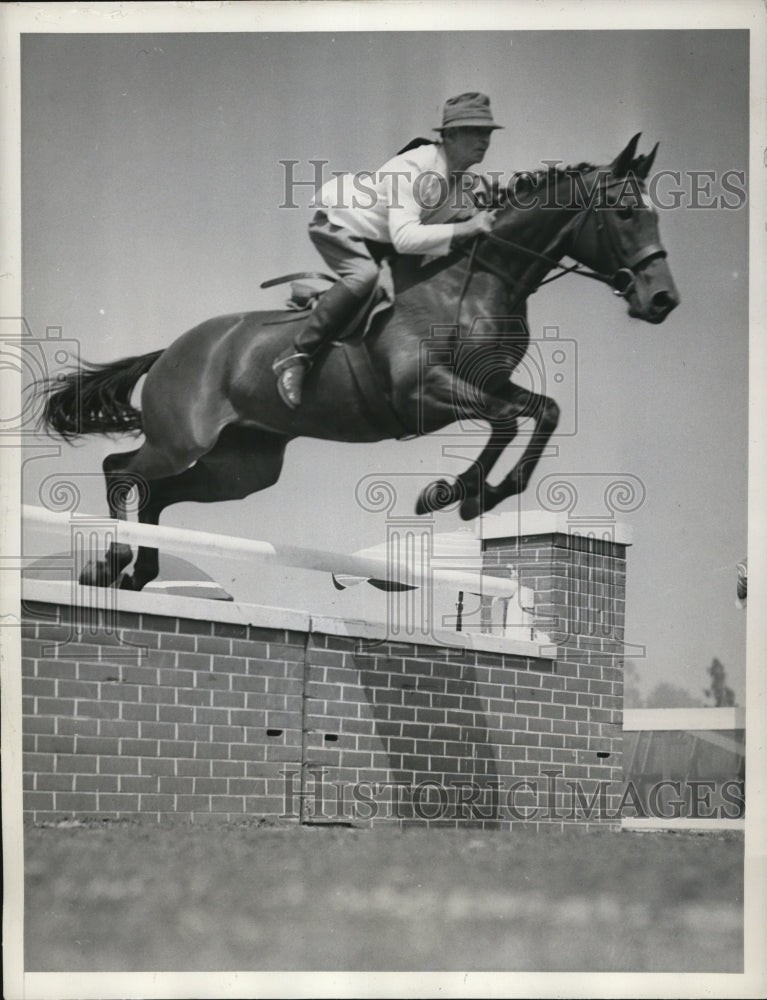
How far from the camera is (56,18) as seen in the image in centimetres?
537

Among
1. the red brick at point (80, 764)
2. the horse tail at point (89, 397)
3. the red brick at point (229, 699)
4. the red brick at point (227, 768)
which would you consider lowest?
the red brick at point (227, 768)

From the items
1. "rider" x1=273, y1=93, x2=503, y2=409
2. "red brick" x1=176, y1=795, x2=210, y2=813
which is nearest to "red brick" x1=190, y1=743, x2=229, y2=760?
"red brick" x1=176, y1=795, x2=210, y2=813

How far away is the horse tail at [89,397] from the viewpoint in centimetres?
538

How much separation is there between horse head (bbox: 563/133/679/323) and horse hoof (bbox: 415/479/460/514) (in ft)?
2.91

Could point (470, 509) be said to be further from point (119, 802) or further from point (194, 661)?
point (119, 802)

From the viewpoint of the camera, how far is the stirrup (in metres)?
5.51

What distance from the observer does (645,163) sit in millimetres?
5438

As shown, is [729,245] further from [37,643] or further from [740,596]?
[37,643]

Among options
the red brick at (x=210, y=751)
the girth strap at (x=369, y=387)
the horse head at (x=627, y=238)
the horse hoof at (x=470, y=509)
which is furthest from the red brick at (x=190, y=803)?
the horse head at (x=627, y=238)

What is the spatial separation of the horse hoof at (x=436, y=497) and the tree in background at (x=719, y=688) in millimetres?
1079

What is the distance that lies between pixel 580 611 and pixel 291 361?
1.37m

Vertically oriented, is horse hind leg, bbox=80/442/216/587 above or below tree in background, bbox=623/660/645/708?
above

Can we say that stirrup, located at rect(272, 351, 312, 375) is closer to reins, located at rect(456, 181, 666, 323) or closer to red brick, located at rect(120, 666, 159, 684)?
reins, located at rect(456, 181, 666, 323)

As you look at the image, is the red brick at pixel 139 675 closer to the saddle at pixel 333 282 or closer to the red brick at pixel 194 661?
the red brick at pixel 194 661
